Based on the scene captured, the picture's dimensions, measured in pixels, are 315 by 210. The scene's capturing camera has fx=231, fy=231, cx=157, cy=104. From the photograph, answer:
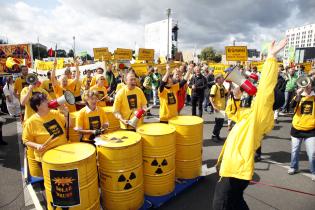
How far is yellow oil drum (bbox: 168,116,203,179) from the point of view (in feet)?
14.2

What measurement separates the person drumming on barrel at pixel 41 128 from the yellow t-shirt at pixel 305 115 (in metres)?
4.69

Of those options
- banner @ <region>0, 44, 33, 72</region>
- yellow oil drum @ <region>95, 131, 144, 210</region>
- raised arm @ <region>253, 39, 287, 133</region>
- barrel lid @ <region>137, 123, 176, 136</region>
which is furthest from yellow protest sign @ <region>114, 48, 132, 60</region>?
raised arm @ <region>253, 39, 287, 133</region>

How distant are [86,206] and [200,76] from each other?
7.58 metres

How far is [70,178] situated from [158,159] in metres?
1.46

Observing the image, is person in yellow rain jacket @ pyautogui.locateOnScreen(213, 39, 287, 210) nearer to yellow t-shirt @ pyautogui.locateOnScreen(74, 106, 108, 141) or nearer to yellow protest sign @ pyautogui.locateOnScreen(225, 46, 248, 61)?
yellow t-shirt @ pyautogui.locateOnScreen(74, 106, 108, 141)

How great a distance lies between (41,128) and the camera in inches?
143

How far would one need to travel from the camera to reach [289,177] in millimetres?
4992

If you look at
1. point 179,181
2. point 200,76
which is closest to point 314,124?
point 179,181

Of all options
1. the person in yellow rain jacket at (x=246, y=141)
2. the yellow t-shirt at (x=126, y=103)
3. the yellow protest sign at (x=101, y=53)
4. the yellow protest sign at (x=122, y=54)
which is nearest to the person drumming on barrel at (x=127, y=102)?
the yellow t-shirt at (x=126, y=103)

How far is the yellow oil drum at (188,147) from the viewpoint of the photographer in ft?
14.2

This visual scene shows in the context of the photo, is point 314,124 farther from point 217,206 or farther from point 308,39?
point 308,39

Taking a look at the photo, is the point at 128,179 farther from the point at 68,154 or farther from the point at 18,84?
the point at 18,84

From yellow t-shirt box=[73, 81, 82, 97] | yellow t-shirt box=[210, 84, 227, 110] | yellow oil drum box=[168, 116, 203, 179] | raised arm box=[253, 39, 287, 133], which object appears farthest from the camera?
yellow t-shirt box=[210, 84, 227, 110]

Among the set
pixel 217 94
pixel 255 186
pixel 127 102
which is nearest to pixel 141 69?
pixel 217 94
